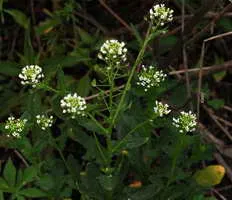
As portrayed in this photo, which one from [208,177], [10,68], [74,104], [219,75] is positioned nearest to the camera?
[74,104]

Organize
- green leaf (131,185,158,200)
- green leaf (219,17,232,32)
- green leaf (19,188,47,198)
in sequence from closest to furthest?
green leaf (131,185,158,200) → green leaf (19,188,47,198) → green leaf (219,17,232,32)

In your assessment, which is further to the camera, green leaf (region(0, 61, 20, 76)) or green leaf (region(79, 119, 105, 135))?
green leaf (region(0, 61, 20, 76))

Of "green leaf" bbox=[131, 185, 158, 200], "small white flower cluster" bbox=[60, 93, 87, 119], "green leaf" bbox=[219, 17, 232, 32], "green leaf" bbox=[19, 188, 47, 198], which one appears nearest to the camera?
"small white flower cluster" bbox=[60, 93, 87, 119]

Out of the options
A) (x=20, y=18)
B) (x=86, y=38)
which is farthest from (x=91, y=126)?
(x=20, y=18)

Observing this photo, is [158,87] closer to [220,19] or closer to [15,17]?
[220,19]

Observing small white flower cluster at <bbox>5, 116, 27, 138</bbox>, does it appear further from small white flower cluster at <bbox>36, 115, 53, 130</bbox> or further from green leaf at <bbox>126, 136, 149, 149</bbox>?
green leaf at <bbox>126, 136, 149, 149</bbox>

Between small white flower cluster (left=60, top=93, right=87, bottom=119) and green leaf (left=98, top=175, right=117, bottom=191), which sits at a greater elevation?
small white flower cluster (left=60, top=93, right=87, bottom=119)

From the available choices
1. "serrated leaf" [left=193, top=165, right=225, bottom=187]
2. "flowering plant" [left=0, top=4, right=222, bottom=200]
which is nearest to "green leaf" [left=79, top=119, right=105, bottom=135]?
"flowering plant" [left=0, top=4, right=222, bottom=200]

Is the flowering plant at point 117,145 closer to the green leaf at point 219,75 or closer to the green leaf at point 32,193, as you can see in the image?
the green leaf at point 32,193

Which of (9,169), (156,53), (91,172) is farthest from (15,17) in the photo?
(91,172)

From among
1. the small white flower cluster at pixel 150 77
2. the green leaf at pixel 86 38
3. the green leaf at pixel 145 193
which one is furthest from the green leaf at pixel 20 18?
the green leaf at pixel 145 193

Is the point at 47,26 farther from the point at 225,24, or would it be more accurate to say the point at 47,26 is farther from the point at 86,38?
the point at 225,24
